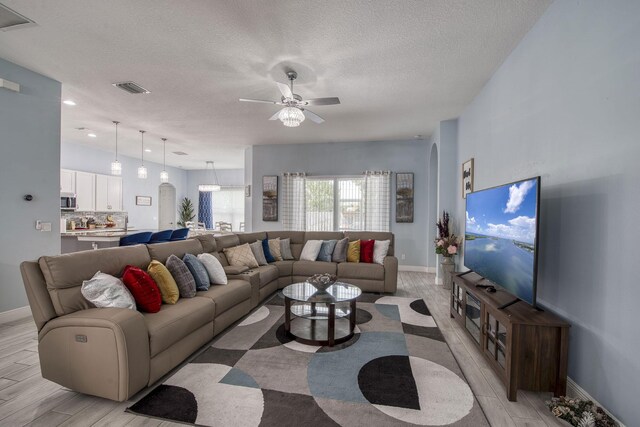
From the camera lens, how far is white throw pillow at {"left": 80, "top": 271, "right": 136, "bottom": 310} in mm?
2166

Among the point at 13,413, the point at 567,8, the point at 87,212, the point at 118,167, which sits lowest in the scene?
the point at 13,413

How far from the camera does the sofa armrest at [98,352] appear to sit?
190 centimetres

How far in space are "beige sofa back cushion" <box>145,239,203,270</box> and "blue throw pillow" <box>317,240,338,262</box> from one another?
2.02 meters

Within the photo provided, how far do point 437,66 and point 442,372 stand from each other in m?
3.01

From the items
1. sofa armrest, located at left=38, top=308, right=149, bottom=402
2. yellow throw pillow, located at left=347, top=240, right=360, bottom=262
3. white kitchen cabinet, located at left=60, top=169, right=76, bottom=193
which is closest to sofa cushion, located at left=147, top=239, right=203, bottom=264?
sofa armrest, located at left=38, top=308, right=149, bottom=402

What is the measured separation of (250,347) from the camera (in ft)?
9.18

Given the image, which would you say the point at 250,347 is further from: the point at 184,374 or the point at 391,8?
the point at 391,8

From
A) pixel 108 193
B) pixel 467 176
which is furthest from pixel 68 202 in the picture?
pixel 467 176

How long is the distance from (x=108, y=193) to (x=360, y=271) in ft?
22.4

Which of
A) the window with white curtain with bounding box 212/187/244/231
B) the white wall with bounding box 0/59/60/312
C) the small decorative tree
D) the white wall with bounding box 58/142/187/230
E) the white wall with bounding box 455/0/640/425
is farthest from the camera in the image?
the window with white curtain with bounding box 212/187/244/231

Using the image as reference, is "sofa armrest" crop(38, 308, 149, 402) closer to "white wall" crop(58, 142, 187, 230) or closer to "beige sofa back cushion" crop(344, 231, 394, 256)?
"beige sofa back cushion" crop(344, 231, 394, 256)

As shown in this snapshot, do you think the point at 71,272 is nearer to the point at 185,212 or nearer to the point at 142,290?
the point at 142,290

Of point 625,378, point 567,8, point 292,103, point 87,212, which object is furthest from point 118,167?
point 625,378

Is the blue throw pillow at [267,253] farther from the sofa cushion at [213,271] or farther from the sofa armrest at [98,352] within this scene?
the sofa armrest at [98,352]
